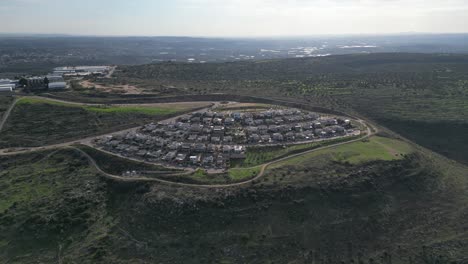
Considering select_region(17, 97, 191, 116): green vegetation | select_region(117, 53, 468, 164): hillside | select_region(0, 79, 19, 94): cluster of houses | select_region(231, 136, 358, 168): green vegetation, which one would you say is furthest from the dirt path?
select_region(231, 136, 358, 168): green vegetation

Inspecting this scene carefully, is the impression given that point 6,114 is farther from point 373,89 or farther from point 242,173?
point 373,89

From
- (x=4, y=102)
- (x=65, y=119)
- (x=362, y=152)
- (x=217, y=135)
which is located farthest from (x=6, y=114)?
(x=362, y=152)

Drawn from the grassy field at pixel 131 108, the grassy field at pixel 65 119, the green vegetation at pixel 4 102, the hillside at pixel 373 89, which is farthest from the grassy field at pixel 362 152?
the green vegetation at pixel 4 102

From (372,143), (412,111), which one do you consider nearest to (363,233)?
(372,143)

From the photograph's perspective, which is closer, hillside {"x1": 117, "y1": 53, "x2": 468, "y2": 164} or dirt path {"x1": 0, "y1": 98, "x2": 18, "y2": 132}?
dirt path {"x1": 0, "y1": 98, "x2": 18, "y2": 132}

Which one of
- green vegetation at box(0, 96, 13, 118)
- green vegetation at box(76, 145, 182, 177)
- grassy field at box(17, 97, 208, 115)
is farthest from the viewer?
grassy field at box(17, 97, 208, 115)

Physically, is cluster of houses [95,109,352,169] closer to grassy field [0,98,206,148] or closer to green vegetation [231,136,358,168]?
green vegetation [231,136,358,168]
